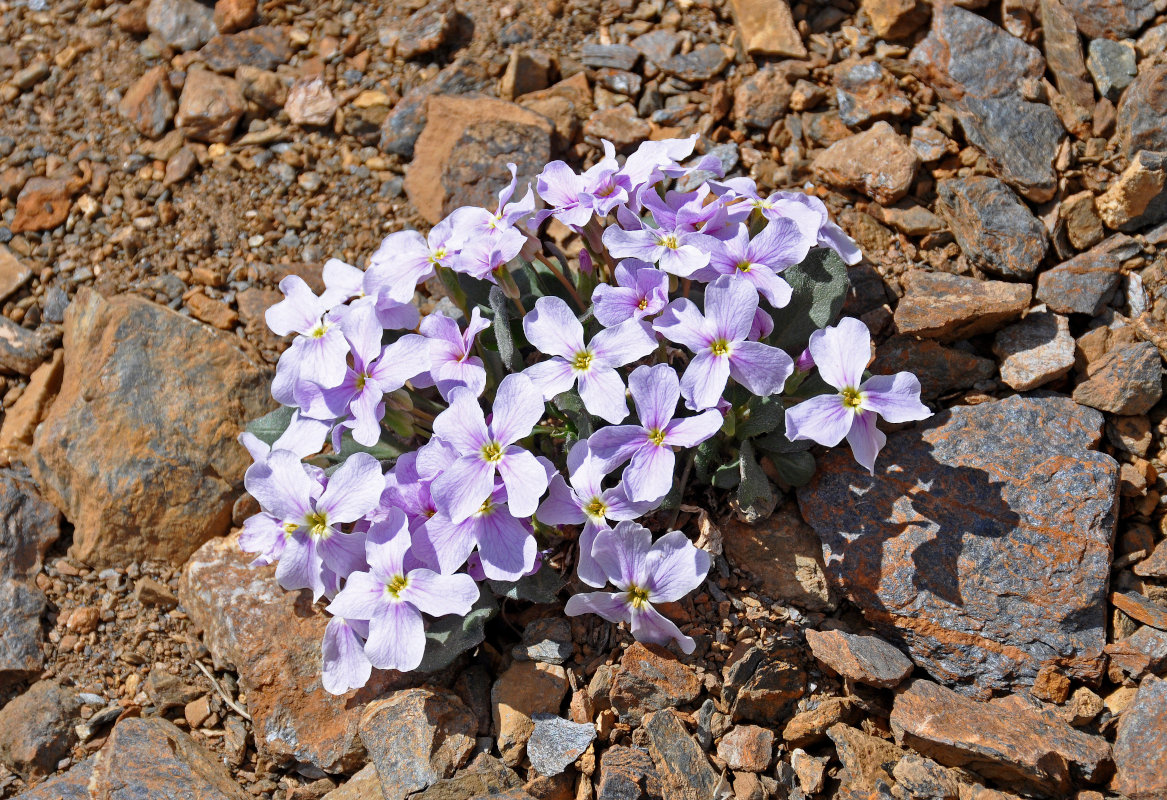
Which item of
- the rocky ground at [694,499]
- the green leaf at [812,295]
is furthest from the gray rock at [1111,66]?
the green leaf at [812,295]

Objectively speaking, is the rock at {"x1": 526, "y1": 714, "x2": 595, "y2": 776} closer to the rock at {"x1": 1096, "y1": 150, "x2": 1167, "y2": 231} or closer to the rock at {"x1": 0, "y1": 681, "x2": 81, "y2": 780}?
the rock at {"x1": 0, "y1": 681, "x2": 81, "y2": 780}

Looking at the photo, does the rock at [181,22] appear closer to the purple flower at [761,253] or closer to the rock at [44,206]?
the rock at [44,206]

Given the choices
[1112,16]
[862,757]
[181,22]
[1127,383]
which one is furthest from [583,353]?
[181,22]

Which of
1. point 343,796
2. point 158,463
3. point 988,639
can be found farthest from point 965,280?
point 158,463

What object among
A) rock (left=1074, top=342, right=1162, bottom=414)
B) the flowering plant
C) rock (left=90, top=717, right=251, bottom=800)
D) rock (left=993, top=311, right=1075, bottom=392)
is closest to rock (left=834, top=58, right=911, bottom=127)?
the flowering plant

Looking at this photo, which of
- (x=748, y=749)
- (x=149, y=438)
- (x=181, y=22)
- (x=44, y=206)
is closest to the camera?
(x=748, y=749)

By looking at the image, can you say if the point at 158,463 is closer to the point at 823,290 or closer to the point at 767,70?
the point at 823,290

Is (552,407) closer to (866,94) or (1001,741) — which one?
(1001,741)
